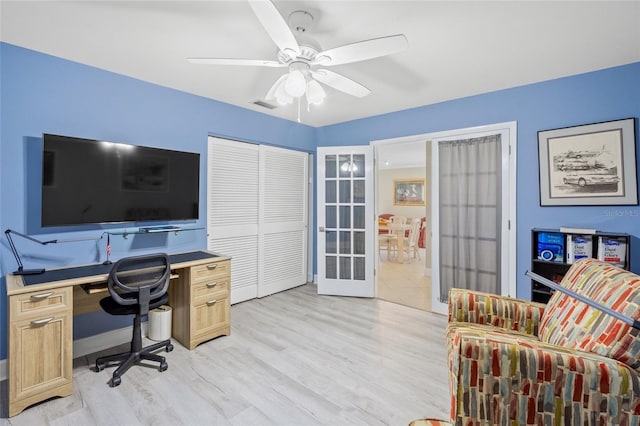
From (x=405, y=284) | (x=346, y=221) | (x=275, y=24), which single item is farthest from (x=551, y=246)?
(x=275, y=24)

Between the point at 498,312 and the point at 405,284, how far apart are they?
290 cm

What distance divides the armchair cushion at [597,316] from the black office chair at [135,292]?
2.57 m

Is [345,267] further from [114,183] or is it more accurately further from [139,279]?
[114,183]

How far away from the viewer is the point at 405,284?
4867mm

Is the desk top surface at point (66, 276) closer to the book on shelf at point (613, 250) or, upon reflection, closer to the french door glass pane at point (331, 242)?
the french door glass pane at point (331, 242)

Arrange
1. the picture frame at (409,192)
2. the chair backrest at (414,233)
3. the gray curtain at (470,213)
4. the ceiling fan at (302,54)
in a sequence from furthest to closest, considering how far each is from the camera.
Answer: the picture frame at (409,192), the chair backrest at (414,233), the gray curtain at (470,213), the ceiling fan at (302,54)

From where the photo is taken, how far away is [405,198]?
30.8ft

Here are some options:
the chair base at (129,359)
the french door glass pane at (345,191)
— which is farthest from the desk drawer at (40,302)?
the french door glass pane at (345,191)

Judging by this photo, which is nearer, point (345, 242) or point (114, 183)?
point (114, 183)

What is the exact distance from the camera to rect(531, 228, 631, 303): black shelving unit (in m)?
2.50

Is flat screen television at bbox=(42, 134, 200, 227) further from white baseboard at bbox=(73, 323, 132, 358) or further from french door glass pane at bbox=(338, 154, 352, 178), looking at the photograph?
french door glass pane at bbox=(338, 154, 352, 178)

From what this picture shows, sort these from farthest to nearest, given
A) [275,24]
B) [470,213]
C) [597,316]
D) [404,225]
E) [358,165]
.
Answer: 1. [404,225]
2. [358,165]
3. [470,213]
4. [275,24]
5. [597,316]

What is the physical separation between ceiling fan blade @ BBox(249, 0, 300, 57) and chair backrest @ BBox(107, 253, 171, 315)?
173 cm

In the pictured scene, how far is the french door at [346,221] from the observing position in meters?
4.16
